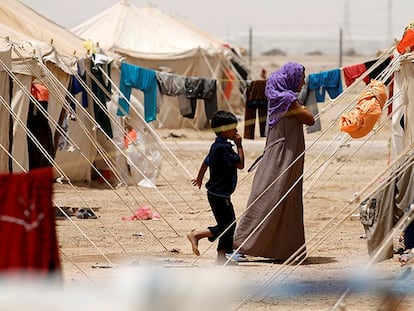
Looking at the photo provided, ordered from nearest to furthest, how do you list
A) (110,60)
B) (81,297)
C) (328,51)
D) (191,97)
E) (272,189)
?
(81,297), (272,189), (110,60), (191,97), (328,51)

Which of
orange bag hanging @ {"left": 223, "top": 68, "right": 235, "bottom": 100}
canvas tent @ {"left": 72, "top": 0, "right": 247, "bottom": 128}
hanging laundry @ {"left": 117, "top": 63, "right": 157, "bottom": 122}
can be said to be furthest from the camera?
orange bag hanging @ {"left": 223, "top": 68, "right": 235, "bottom": 100}

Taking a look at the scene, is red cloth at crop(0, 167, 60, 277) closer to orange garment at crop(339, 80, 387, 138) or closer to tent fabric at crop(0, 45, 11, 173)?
orange garment at crop(339, 80, 387, 138)

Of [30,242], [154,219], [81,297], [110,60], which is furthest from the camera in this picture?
[110,60]

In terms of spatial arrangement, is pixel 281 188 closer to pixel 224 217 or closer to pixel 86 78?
pixel 224 217

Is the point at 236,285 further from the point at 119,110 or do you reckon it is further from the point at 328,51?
the point at 328,51

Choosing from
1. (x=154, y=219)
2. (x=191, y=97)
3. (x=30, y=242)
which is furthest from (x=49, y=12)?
(x=30, y=242)

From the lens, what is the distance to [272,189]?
826 centimetres

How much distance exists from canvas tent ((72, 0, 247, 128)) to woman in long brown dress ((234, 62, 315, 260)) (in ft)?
44.2

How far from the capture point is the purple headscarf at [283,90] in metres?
8.29

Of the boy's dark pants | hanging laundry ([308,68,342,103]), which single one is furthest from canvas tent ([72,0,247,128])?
the boy's dark pants

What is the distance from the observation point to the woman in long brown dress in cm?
824

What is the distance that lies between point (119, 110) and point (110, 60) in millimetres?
622

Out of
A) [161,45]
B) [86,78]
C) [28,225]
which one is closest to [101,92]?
[86,78]

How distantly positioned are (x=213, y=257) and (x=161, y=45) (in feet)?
50.6
